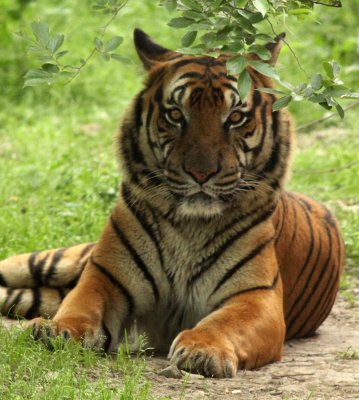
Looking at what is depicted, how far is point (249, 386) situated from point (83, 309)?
A: 0.89 m

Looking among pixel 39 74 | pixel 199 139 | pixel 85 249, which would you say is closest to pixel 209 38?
pixel 39 74

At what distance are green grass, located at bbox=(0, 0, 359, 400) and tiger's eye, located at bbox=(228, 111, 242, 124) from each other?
1.15 feet

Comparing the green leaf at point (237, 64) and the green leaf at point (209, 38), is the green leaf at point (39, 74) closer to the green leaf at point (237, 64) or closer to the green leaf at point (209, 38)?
the green leaf at point (209, 38)

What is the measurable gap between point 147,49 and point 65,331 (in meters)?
1.45

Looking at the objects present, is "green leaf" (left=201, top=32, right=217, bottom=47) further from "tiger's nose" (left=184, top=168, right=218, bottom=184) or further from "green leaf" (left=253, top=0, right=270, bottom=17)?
"tiger's nose" (left=184, top=168, right=218, bottom=184)

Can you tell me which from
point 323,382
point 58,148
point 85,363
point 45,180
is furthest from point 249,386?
point 58,148

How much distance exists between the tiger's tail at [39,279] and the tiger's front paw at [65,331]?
0.96 metres

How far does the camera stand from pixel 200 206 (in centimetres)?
496

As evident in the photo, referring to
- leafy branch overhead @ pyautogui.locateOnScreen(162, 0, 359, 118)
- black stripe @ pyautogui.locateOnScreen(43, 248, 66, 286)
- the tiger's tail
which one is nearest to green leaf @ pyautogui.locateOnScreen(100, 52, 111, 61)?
leafy branch overhead @ pyautogui.locateOnScreen(162, 0, 359, 118)

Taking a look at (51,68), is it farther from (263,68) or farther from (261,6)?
(261,6)

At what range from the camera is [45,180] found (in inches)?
316

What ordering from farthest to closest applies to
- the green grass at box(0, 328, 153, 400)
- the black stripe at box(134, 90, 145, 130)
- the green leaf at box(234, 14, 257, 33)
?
the black stripe at box(134, 90, 145, 130)
the green leaf at box(234, 14, 257, 33)
the green grass at box(0, 328, 153, 400)

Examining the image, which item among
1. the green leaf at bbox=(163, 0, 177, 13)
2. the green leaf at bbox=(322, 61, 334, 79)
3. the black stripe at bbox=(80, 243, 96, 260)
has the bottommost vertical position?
the black stripe at bbox=(80, 243, 96, 260)

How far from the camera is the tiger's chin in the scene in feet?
16.2
